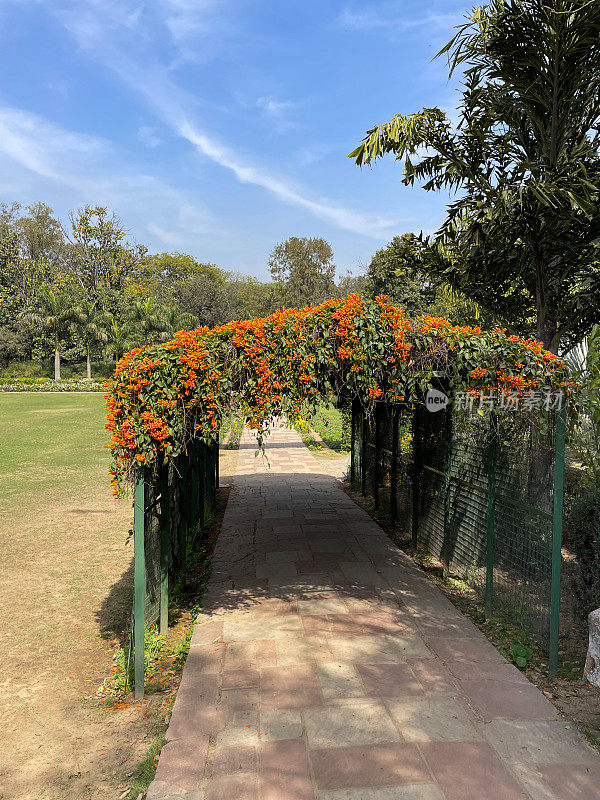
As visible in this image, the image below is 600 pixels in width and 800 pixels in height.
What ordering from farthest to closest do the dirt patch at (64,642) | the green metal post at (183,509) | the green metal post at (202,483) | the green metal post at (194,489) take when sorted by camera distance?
the green metal post at (202,483) < the green metal post at (194,489) < the green metal post at (183,509) < the dirt patch at (64,642)

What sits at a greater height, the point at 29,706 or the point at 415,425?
the point at 415,425

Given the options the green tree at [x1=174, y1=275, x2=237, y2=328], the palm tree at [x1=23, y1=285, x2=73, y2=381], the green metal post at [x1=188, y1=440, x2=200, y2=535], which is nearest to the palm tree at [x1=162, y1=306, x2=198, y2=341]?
the green tree at [x1=174, y1=275, x2=237, y2=328]

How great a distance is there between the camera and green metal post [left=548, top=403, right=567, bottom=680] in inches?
160

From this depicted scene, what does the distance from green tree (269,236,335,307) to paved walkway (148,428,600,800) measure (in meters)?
41.6

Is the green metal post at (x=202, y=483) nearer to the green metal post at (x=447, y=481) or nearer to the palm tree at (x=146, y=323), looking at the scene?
the green metal post at (x=447, y=481)

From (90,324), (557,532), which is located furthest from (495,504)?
(90,324)

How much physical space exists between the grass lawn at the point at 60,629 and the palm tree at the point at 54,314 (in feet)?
105

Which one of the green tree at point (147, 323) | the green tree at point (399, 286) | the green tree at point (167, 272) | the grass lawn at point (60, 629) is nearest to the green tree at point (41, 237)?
the green tree at point (167, 272)

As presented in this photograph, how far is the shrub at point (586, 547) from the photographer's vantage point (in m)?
4.50

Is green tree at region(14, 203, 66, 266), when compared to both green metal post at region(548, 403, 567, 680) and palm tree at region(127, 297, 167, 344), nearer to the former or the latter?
palm tree at region(127, 297, 167, 344)

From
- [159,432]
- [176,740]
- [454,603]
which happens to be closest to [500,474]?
[454,603]

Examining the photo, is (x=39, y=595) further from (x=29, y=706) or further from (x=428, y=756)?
(x=428, y=756)

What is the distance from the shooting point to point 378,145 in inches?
246

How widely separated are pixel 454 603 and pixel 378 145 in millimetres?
4996
